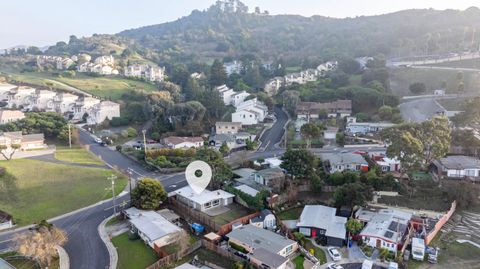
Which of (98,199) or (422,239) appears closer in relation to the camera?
(422,239)

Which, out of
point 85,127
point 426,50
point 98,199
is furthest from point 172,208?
point 426,50

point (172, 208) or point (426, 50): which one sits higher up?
point (426, 50)

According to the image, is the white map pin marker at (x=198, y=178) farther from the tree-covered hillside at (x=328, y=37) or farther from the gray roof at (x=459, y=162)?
the tree-covered hillside at (x=328, y=37)

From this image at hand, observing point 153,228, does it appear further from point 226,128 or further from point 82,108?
point 82,108

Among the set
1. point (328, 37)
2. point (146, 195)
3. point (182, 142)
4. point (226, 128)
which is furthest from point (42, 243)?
point (328, 37)

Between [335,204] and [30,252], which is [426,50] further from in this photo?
[30,252]

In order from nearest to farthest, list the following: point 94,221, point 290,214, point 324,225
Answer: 1. point 324,225
2. point 94,221
3. point 290,214
